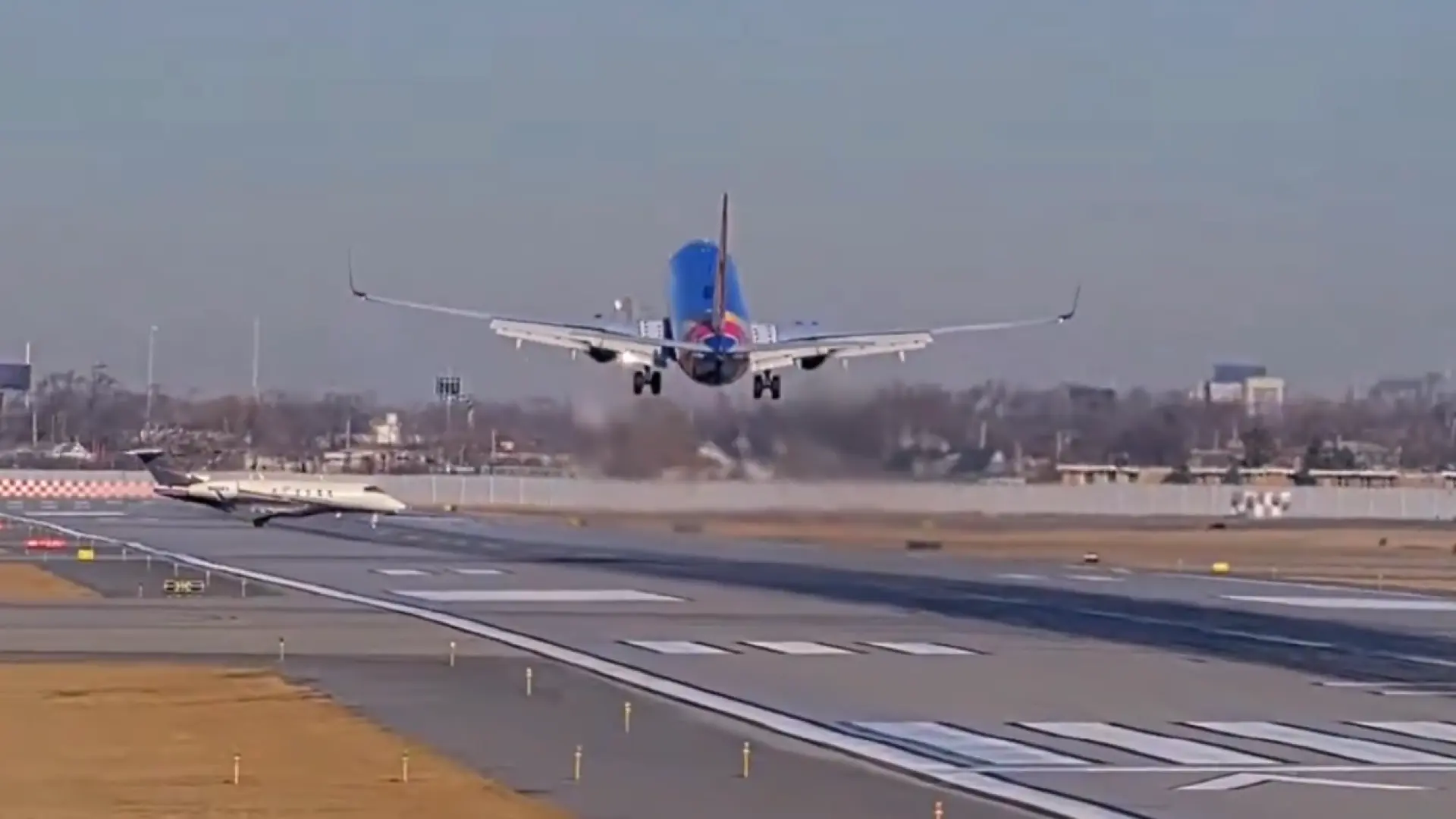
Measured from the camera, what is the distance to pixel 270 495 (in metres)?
102

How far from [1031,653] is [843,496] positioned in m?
38.7

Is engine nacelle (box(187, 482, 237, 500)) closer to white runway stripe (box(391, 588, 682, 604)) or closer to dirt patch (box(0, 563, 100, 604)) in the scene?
dirt patch (box(0, 563, 100, 604))

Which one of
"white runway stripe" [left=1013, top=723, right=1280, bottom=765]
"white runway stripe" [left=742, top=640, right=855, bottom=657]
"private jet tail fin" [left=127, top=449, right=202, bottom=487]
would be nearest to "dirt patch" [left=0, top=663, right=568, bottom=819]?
"white runway stripe" [left=1013, top=723, right=1280, bottom=765]

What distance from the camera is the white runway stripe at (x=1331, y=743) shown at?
93.1 ft

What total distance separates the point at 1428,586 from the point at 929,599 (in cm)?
1830

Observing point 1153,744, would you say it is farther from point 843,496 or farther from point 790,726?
point 843,496

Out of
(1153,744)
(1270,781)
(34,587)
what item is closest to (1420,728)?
(1153,744)

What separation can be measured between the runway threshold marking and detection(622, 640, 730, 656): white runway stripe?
1.55m

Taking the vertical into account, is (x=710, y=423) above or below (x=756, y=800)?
above

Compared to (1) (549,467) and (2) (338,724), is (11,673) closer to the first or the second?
(2) (338,724)

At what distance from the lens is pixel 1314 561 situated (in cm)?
8425

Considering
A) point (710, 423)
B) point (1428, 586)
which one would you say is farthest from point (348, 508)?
point (1428, 586)

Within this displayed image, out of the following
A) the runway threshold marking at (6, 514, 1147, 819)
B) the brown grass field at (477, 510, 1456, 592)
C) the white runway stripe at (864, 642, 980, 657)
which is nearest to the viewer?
Answer: the runway threshold marking at (6, 514, 1147, 819)

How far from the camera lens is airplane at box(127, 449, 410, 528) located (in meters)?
103
